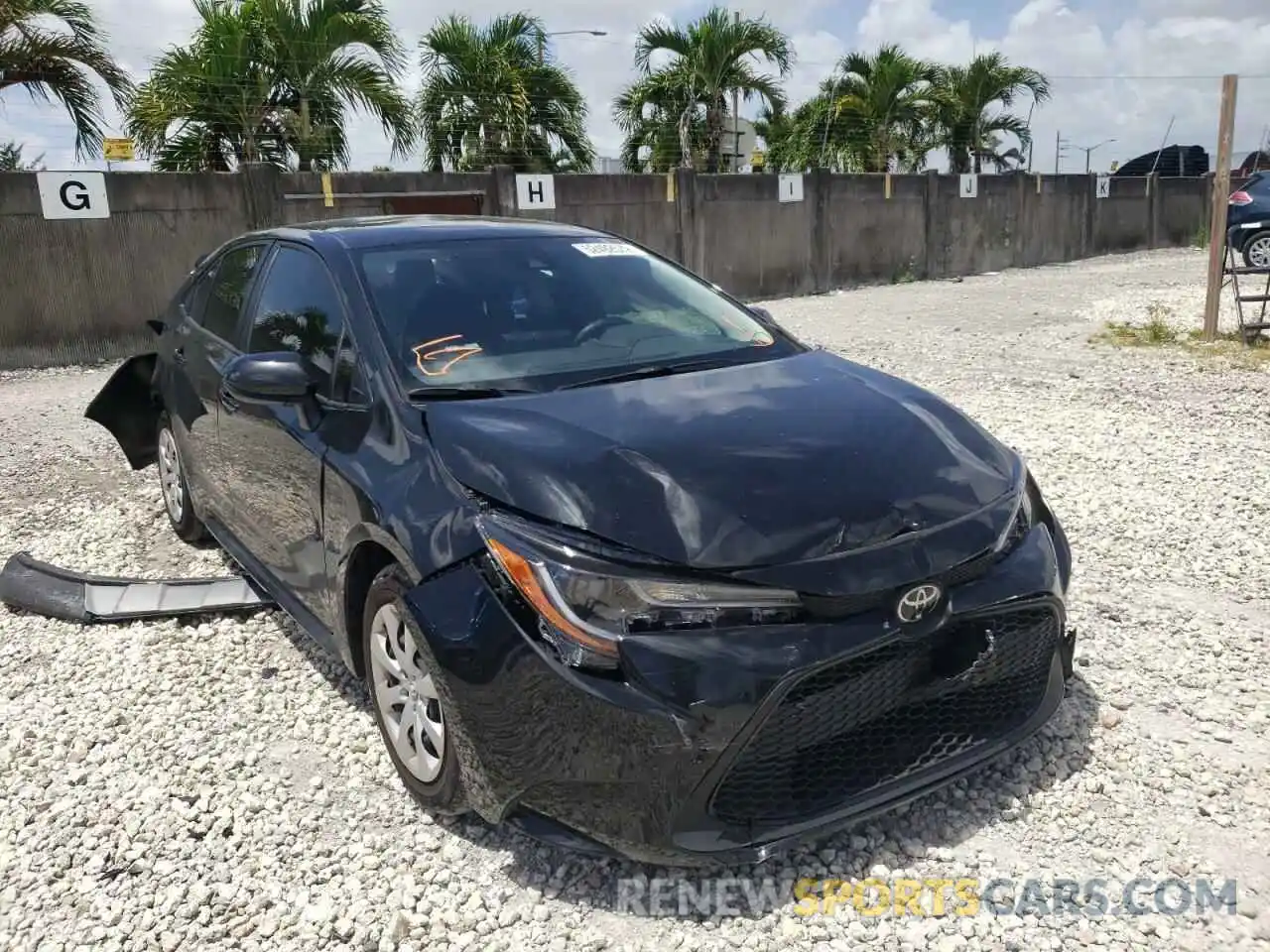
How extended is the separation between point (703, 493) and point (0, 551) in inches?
168

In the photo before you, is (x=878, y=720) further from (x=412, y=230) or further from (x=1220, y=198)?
(x=1220, y=198)

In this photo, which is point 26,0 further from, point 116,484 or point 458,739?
point 458,739

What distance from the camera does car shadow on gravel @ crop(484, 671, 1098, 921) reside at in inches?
98.3

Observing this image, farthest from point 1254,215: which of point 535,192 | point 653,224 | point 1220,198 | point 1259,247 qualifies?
point 535,192

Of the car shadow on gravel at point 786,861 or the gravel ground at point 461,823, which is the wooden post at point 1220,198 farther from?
the car shadow on gravel at point 786,861

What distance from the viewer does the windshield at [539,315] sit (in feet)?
10.3

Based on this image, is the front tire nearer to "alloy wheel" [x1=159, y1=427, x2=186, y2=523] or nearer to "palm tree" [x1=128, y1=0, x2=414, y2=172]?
"alloy wheel" [x1=159, y1=427, x2=186, y2=523]

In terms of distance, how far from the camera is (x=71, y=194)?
35.0ft

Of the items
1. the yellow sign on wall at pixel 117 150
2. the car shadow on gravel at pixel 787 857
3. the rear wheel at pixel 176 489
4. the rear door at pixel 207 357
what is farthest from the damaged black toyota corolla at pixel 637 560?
the yellow sign on wall at pixel 117 150

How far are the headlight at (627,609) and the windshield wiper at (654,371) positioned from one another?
35.8 inches

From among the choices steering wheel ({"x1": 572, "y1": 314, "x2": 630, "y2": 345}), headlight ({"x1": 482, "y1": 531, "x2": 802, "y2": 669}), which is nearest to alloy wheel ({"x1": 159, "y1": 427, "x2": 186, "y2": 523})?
steering wheel ({"x1": 572, "y1": 314, "x2": 630, "y2": 345})

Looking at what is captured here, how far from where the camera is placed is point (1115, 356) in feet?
32.0

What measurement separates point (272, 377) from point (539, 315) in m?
0.86

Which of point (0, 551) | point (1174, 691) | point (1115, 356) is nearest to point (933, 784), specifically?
point (1174, 691)
